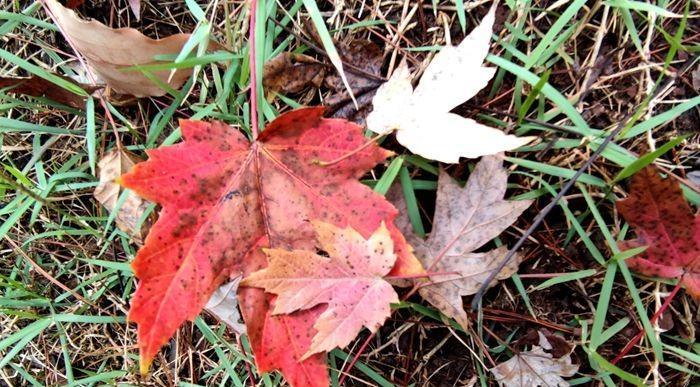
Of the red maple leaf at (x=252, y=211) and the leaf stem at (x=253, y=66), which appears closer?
the red maple leaf at (x=252, y=211)

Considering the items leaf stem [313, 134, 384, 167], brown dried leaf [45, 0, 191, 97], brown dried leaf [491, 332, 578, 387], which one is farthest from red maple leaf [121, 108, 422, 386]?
brown dried leaf [491, 332, 578, 387]

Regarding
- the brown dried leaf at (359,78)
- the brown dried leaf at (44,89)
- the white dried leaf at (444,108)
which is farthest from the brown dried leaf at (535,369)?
the brown dried leaf at (44,89)

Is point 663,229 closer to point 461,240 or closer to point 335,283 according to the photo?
point 461,240

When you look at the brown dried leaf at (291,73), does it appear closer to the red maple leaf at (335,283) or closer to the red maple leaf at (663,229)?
the red maple leaf at (335,283)

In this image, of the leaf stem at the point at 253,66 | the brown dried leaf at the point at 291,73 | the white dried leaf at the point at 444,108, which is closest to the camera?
the white dried leaf at the point at 444,108

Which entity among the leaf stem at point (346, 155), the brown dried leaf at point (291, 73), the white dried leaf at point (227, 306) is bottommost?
the white dried leaf at point (227, 306)

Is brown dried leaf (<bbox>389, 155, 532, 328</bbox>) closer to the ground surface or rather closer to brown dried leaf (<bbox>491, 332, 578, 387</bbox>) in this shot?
the ground surface

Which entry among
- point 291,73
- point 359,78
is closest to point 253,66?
point 291,73
